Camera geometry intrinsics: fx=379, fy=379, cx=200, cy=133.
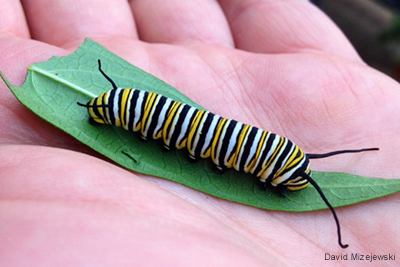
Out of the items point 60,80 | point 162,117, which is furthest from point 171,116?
point 60,80

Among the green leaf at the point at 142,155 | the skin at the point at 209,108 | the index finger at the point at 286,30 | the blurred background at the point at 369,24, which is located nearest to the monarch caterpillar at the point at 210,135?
the green leaf at the point at 142,155

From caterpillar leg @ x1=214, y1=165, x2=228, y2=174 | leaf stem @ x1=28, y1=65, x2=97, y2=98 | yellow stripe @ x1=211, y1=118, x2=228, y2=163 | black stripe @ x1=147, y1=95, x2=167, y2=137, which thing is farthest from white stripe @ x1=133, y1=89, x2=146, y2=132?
caterpillar leg @ x1=214, y1=165, x2=228, y2=174

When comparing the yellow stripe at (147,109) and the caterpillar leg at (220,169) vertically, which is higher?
the yellow stripe at (147,109)

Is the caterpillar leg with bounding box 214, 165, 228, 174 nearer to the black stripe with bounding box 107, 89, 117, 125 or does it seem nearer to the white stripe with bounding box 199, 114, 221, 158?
the white stripe with bounding box 199, 114, 221, 158

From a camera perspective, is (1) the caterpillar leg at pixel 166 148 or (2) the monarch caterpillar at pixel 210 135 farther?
(1) the caterpillar leg at pixel 166 148

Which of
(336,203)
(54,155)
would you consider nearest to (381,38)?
(336,203)

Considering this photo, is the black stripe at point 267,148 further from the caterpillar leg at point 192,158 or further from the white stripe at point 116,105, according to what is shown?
the white stripe at point 116,105

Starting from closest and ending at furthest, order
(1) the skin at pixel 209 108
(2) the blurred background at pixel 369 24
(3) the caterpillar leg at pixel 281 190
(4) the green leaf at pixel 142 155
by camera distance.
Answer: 1. (1) the skin at pixel 209 108
2. (4) the green leaf at pixel 142 155
3. (3) the caterpillar leg at pixel 281 190
4. (2) the blurred background at pixel 369 24
